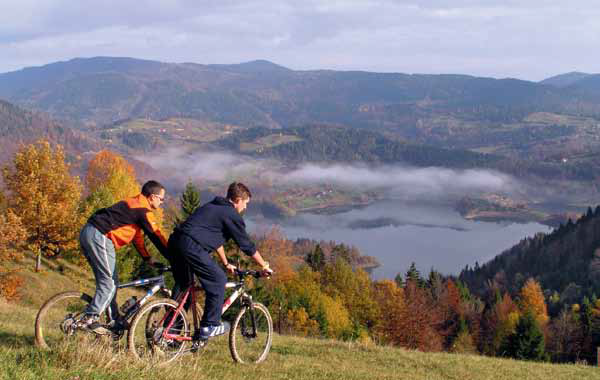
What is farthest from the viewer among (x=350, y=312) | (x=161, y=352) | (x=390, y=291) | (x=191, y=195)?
(x=390, y=291)

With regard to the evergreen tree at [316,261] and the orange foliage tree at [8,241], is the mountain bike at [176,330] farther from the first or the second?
the evergreen tree at [316,261]

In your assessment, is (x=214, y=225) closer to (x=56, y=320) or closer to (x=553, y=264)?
(x=56, y=320)

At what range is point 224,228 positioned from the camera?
8.85 m

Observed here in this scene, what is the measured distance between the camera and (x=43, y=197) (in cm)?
3092

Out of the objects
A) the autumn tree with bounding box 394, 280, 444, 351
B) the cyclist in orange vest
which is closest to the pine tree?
the autumn tree with bounding box 394, 280, 444, 351

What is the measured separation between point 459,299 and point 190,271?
3403 inches

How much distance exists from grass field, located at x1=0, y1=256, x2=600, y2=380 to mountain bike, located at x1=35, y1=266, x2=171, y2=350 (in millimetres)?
294

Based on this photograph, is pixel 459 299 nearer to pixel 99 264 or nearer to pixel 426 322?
pixel 426 322

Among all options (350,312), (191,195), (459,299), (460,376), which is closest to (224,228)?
(460,376)

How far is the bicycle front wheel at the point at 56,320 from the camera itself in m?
8.29

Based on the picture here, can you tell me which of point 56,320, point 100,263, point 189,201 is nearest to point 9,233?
point 56,320

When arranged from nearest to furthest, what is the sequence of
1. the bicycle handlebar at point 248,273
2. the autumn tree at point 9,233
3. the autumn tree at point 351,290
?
1. the bicycle handlebar at point 248,273
2. the autumn tree at point 9,233
3. the autumn tree at point 351,290

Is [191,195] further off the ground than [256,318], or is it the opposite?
[256,318]

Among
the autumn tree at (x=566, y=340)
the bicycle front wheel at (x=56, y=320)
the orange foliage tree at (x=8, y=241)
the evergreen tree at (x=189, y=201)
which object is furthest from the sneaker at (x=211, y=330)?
the autumn tree at (x=566, y=340)
